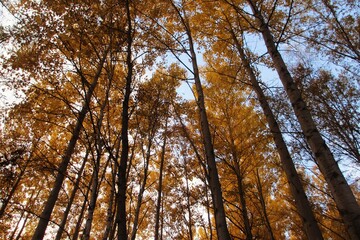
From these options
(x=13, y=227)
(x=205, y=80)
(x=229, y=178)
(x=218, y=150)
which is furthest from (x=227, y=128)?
(x=13, y=227)

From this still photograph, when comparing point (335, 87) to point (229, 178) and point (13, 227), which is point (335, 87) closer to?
point (229, 178)

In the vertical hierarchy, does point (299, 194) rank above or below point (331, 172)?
above

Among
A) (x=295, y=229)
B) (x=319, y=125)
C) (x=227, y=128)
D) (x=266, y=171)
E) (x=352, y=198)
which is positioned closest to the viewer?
(x=352, y=198)

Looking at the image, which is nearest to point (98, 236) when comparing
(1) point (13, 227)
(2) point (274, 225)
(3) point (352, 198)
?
(1) point (13, 227)

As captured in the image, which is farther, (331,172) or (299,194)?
(299,194)

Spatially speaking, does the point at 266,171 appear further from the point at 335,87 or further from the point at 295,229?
the point at 295,229

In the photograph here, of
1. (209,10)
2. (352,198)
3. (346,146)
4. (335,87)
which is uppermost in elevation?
(209,10)

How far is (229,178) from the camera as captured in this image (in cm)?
756

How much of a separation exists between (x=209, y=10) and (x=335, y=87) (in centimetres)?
509

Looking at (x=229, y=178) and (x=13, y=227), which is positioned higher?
(x=13, y=227)

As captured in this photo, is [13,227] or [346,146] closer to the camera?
[346,146]

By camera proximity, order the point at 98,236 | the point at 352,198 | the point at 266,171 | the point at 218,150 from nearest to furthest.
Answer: the point at 352,198
the point at 218,150
the point at 266,171
the point at 98,236

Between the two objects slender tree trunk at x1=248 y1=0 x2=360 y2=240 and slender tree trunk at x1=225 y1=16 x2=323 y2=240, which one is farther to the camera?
slender tree trunk at x1=225 y1=16 x2=323 y2=240

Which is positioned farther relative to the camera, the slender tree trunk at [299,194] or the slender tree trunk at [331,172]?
the slender tree trunk at [299,194]
